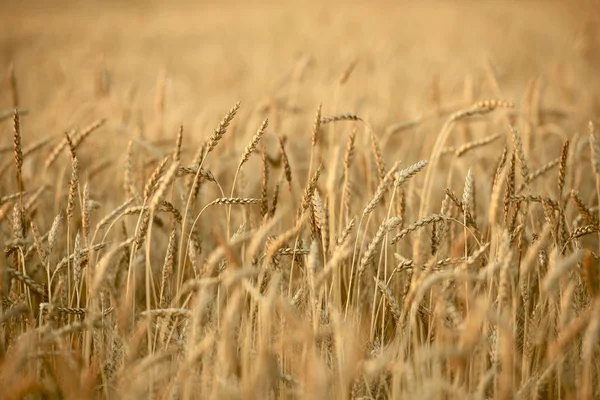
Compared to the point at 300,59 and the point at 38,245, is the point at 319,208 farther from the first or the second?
the point at 300,59

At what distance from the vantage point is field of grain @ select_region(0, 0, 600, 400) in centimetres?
110

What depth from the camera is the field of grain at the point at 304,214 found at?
1.10 meters

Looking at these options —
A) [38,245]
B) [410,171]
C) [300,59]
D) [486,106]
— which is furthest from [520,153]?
[300,59]

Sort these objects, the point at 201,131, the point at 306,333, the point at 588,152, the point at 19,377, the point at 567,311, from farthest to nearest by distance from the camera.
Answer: the point at 201,131 < the point at 588,152 < the point at 19,377 < the point at 567,311 < the point at 306,333

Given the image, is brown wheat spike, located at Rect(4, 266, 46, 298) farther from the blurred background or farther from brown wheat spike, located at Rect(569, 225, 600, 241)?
brown wheat spike, located at Rect(569, 225, 600, 241)

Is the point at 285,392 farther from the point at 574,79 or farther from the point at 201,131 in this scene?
the point at 574,79

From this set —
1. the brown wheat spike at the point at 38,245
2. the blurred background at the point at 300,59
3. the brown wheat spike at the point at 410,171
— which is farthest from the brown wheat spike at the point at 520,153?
the brown wheat spike at the point at 38,245

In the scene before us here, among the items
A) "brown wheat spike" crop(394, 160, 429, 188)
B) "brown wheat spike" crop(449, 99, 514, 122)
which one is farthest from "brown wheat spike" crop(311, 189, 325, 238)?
"brown wheat spike" crop(449, 99, 514, 122)

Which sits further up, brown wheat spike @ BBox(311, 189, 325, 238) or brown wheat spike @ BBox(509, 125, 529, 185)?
brown wheat spike @ BBox(509, 125, 529, 185)

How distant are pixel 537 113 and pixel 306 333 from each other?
2140mm

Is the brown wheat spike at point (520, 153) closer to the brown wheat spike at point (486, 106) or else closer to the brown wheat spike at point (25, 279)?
the brown wheat spike at point (486, 106)

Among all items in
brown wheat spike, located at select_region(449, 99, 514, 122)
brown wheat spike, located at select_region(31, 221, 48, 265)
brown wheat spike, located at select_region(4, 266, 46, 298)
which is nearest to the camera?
brown wheat spike, located at select_region(4, 266, 46, 298)

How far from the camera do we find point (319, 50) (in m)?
7.25

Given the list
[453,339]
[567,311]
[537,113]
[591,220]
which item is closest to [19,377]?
[453,339]
